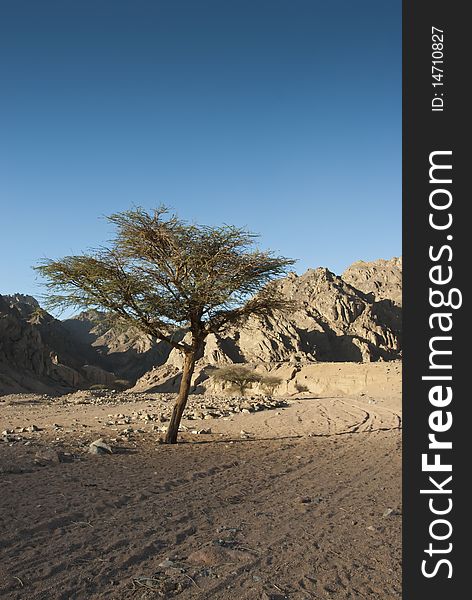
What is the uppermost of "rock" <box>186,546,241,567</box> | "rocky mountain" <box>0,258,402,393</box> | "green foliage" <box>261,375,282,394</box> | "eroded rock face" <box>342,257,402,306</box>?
"eroded rock face" <box>342,257,402,306</box>

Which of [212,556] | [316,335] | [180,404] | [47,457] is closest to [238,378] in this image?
[180,404]

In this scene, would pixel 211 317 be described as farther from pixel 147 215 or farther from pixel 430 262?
pixel 430 262

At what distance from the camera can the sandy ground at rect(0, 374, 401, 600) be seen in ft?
12.7

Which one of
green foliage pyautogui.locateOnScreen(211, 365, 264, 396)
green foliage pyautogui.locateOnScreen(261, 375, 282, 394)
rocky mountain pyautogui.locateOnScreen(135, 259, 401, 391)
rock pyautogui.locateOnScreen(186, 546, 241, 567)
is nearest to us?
rock pyautogui.locateOnScreen(186, 546, 241, 567)

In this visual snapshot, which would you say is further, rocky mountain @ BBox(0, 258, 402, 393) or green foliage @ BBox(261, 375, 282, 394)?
rocky mountain @ BBox(0, 258, 402, 393)

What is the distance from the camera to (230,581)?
155 inches

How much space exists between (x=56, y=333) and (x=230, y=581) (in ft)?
252

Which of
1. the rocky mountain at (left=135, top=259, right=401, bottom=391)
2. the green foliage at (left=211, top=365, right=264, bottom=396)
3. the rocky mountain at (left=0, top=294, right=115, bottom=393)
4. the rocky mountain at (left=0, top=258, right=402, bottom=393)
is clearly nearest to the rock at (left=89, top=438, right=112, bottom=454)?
the green foliage at (left=211, top=365, right=264, bottom=396)

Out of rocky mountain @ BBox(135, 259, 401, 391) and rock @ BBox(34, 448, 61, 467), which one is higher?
rocky mountain @ BBox(135, 259, 401, 391)

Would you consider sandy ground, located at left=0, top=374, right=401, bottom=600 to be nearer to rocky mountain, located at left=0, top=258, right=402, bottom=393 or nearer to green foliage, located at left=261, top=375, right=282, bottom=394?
green foliage, located at left=261, top=375, right=282, bottom=394

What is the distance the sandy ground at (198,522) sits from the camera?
3883 mm

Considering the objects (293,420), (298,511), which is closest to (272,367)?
(293,420)

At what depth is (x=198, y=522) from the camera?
18.0ft

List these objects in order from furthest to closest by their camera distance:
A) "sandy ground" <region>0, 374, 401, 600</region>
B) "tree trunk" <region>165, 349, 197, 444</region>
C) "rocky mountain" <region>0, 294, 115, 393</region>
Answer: "rocky mountain" <region>0, 294, 115, 393</region> < "tree trunk" <region>165, 349, 197, 444</region> < "sandy ground" <region>0, 374, 401, 600</region>
